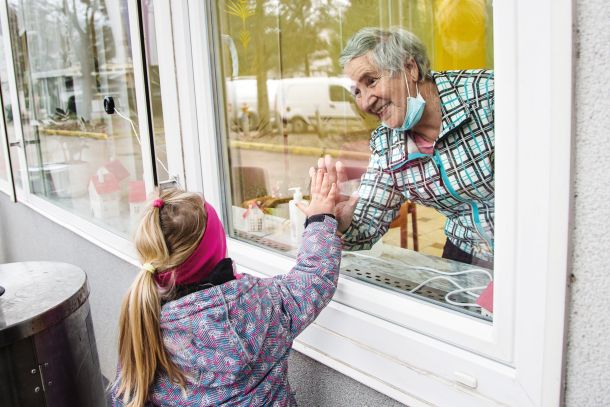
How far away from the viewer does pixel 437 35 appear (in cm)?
154

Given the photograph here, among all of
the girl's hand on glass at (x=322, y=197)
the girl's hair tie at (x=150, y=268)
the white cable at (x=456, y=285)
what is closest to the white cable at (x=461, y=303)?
the white cable at (x=456, y=285)

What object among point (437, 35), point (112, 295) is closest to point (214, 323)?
point (437, 35)

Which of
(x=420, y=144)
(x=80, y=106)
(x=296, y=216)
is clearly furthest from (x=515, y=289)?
(x=80, y=106)

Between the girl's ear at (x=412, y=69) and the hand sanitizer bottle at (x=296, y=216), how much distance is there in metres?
0.60

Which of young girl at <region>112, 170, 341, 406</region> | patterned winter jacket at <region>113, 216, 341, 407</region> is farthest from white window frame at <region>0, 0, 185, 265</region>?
patterned winter jacket at <region>113, 216, 341, 407</region>

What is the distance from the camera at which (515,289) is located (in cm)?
104

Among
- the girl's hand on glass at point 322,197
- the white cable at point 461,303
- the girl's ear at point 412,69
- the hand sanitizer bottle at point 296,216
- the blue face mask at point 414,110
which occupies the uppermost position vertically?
the girl's ear at point 412,69

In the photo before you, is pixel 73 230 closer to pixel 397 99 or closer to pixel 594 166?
pixel 397 99

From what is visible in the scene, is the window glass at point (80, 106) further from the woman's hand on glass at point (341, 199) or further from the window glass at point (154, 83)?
the woman's hand on glass at point (341, 199)

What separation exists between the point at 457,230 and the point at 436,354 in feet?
1.31

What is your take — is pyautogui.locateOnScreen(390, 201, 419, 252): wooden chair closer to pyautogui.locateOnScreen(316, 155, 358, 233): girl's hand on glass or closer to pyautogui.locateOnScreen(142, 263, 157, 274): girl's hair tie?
pyautogui.locateOnScreen(316, 155, 358, 233): girl's hand on glass

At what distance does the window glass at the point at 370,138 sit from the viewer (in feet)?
4.46

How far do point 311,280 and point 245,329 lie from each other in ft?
0.73

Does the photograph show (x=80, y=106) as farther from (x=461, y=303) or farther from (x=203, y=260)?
(x=461, y=303)
